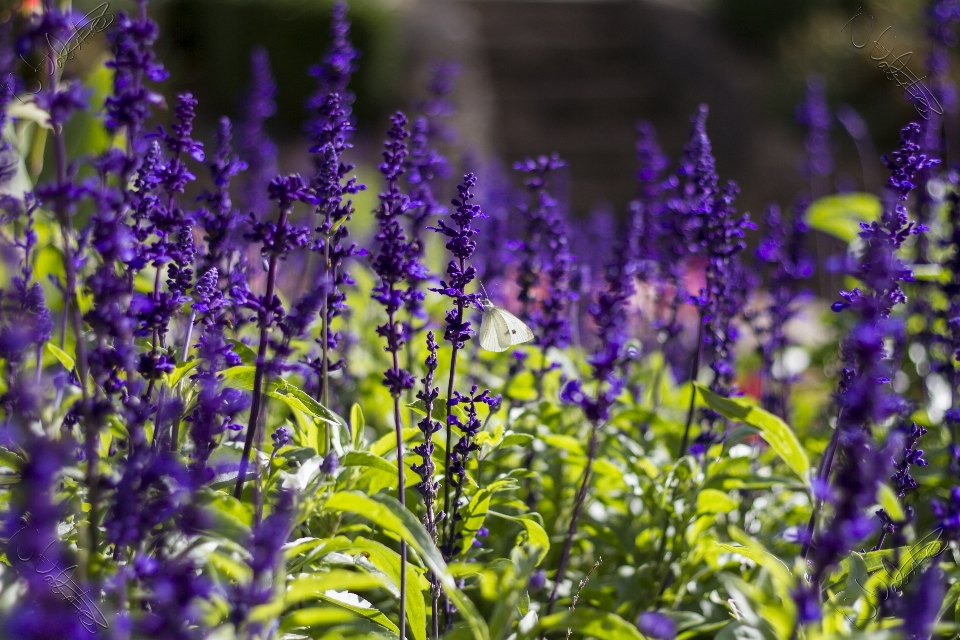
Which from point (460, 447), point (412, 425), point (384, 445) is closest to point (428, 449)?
point (460, 447)

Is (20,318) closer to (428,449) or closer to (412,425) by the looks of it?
(428,449)

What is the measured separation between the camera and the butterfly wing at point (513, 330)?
2.85m

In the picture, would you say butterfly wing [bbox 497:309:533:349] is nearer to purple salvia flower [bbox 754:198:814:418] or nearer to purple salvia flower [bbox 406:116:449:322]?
purple salvia flower [bbox 406:116:449:322]

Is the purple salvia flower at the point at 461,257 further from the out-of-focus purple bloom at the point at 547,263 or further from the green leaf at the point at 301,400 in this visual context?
the out-of-focus purple bloom at the point at 547,263

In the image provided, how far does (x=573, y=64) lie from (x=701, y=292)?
16.0 meters

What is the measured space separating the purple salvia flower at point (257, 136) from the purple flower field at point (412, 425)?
7 centimetres

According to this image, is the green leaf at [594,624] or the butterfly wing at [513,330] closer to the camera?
the green leaf at [594,624]

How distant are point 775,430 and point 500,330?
3.23 feet

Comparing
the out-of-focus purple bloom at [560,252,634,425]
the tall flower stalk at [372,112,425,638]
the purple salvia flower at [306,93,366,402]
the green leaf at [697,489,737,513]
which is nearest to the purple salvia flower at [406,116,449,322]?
the purple salvia flower at [306,93,366,402]

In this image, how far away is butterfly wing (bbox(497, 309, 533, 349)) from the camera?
9.34 feet

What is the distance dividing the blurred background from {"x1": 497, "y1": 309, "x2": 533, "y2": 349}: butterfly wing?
11114 mm

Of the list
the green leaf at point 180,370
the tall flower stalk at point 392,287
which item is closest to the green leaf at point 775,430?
the tall flower stalk at point 392,287

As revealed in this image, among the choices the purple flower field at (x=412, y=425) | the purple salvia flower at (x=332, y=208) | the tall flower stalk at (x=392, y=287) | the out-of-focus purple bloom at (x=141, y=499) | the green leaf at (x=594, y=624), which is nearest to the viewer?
the out-of-focus purple bloom at (x=141, y=499)

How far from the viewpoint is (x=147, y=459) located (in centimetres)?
197
